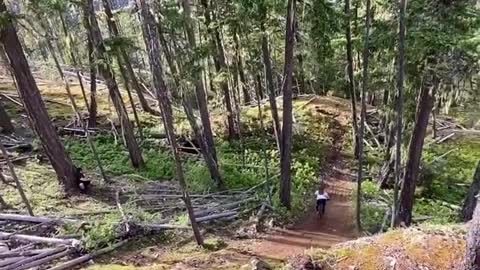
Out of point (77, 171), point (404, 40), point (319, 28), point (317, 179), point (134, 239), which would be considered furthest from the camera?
point (317, 179)

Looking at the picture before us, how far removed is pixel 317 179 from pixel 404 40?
8.10 meters

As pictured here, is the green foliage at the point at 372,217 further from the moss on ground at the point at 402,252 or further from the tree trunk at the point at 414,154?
the moss on ground at the point at 402,252

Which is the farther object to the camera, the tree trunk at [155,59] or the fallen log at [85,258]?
the fallen log at [85,258]

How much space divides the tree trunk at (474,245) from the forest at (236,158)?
0.02 meters

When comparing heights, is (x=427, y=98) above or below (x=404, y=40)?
below

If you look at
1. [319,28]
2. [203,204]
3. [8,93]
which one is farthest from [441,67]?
[8,93]

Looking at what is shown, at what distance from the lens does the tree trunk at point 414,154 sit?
1099cm

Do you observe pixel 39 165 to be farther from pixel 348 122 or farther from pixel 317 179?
pixel 348 122

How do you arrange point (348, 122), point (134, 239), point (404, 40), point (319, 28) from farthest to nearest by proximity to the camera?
point (348, 122) → point (319, 28) → point (134, 239) → point (404, 40)

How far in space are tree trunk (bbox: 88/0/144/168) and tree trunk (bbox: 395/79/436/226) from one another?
27.3 ft

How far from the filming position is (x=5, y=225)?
11.2m

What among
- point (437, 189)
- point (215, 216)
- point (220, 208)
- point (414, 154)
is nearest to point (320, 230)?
point (220, 208)

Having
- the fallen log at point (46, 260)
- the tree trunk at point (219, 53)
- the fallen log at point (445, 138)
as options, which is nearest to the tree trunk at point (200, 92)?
the tree trunk at point (219, 53)

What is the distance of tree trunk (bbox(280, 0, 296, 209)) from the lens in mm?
11039
